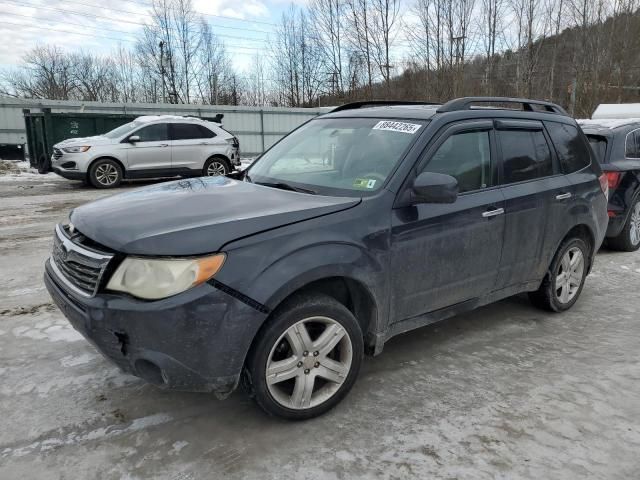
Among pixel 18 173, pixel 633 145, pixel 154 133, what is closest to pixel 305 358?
pixel 633 145

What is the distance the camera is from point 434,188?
3.02m

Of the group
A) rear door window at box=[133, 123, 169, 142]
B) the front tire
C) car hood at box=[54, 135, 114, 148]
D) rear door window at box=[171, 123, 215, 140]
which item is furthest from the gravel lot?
rear door window at box=[171, 123, 215, 140]

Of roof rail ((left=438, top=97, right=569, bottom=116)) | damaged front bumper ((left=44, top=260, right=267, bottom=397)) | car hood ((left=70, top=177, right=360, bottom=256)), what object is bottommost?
damaged front bumper ((left=44, top=260, right=267, bottom=397))

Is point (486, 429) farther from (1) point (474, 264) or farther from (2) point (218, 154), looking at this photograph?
(2) point (218, 154)

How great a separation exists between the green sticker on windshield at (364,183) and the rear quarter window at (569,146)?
2.02m

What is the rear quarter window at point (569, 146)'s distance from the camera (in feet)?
14.4

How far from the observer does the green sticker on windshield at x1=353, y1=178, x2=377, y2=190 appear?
318cm

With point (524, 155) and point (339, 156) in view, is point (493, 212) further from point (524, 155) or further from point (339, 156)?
point (339, 156)

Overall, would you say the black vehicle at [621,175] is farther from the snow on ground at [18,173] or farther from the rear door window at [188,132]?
the snow on ground at [18,173]

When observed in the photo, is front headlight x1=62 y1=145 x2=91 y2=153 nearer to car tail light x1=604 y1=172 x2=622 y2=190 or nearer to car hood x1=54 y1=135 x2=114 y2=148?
car hood x1=54 y1=135 x2=114 y2=148

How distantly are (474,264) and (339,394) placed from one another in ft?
4.42

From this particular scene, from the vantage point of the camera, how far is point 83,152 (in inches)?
483

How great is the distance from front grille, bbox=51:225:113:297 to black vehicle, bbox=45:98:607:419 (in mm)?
11

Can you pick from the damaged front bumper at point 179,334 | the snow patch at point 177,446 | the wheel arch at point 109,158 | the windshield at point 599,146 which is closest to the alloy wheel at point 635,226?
the windshield at point 599,146
